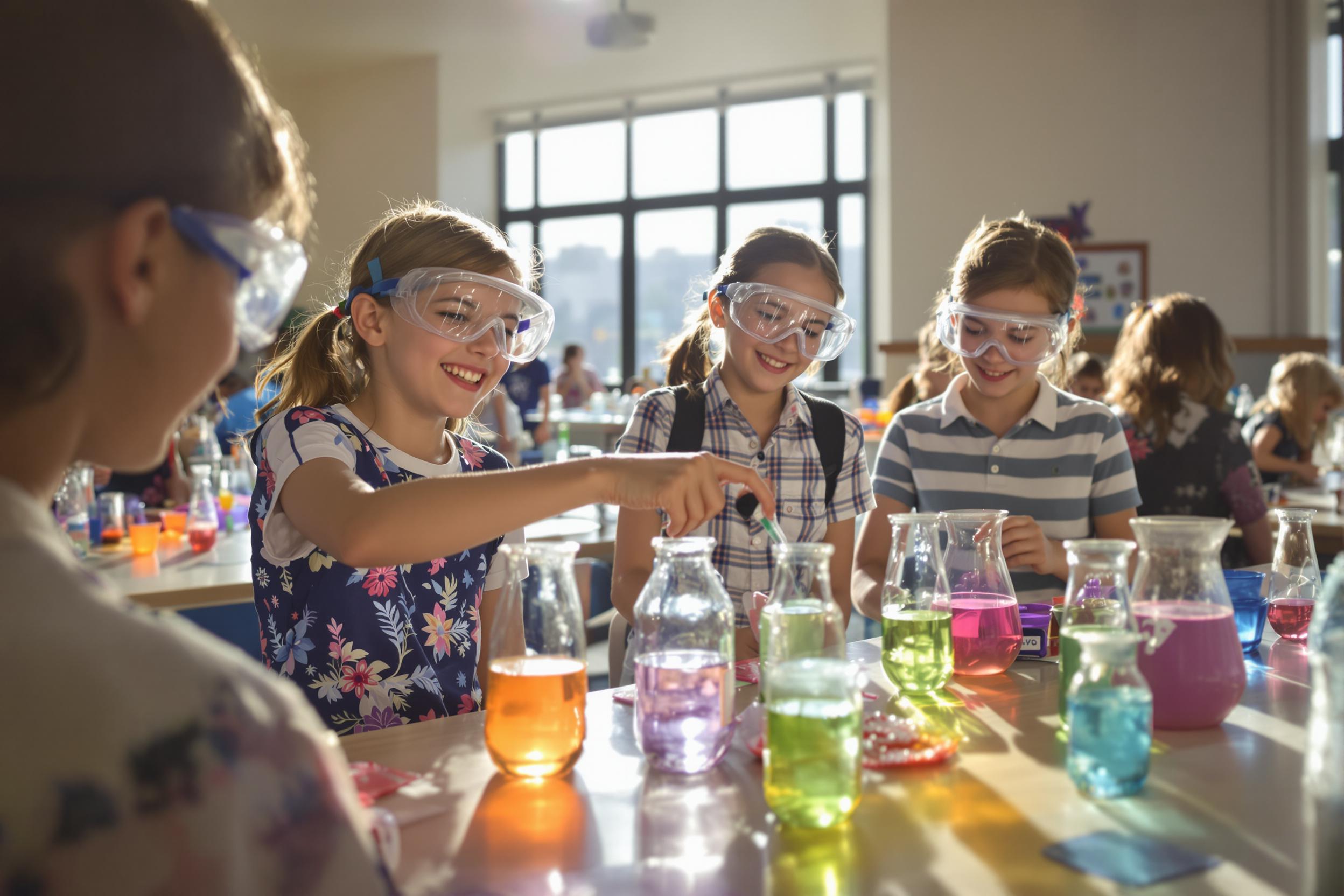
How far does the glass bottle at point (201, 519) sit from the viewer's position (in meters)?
2.89

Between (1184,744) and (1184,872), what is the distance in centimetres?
34

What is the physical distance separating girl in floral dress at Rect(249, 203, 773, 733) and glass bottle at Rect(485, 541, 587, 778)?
0.27 m

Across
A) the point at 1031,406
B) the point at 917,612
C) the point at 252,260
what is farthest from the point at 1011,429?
the point at 252,260

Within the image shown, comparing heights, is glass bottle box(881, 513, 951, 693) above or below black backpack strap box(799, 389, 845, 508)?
below

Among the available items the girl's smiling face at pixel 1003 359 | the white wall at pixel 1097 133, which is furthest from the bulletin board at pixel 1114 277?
the girl's smiling face at pixel 1003 359

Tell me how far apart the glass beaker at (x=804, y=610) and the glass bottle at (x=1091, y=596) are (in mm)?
256

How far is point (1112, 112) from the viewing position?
709cm

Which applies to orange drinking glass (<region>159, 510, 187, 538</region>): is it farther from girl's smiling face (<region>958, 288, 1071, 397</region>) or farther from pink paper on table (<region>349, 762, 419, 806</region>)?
pink paper on table (<region>349, 762, 419, 806</region>)

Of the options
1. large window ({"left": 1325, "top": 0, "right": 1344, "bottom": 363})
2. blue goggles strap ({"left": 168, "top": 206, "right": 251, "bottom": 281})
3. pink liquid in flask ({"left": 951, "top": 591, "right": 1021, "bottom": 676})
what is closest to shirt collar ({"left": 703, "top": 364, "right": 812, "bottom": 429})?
pink liquid in flask ({"left": 951, "top": 591, "right": 1021, "bottom": 676})

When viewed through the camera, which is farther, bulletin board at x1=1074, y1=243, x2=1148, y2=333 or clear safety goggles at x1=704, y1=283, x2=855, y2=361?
bulletin board at x1=1074, y1=243, x2=1148, y2=333

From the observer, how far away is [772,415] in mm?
2117

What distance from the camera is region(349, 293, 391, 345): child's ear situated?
172 cm

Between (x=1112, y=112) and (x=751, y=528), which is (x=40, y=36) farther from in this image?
(x=1112, y=112)

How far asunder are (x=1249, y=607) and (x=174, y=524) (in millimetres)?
2892
